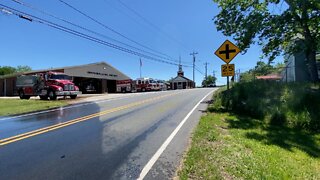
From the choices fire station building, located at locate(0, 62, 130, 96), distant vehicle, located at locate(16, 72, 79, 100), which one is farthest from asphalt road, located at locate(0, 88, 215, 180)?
fire station building, located at locate(0, 62, 130, 96)

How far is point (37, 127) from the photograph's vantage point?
1126cm

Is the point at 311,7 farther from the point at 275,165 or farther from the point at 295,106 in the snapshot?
the point at 275,165

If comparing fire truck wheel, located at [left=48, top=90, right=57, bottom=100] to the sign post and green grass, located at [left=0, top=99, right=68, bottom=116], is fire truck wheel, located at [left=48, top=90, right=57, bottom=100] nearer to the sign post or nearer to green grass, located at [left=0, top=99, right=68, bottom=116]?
green grass, located at [left=0, top=99, right=68, bottom=116]

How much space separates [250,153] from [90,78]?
49340mm

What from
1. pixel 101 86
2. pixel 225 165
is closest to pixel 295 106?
pixel 225 165

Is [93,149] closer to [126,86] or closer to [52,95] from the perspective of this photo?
[52,95]

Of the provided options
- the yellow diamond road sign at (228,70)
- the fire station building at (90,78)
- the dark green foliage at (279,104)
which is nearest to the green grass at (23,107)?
the dark green foliage at (279,104)

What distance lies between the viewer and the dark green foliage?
42.5ft

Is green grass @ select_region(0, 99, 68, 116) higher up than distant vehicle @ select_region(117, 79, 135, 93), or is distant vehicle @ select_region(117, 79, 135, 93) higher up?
distant vehicle @ select_region(117, 79, 135, 93)

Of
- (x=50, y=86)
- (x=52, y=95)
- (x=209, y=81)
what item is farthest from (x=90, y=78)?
(x=209, y=81)

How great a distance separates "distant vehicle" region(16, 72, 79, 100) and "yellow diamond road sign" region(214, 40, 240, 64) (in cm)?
1737

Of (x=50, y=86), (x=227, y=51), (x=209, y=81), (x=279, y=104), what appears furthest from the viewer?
(x=209, y=81)

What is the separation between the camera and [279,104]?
14195mm

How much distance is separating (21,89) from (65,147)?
28.3 meters
